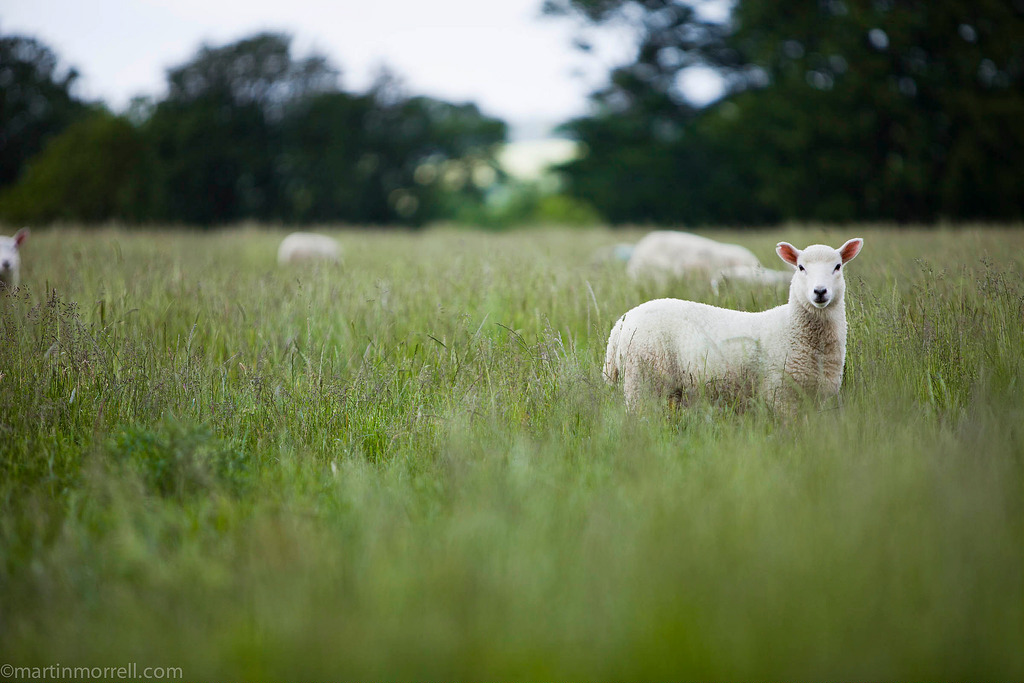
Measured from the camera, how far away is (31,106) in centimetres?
2548

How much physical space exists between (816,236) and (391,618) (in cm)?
947

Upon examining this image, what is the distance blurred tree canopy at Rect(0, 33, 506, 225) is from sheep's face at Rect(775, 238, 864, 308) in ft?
68.8

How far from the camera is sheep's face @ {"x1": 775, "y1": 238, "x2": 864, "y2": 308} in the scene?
282cm

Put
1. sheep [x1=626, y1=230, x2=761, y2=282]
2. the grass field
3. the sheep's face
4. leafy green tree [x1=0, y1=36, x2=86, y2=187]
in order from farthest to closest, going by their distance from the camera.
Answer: leafy green tree [x1=0, y1=36, x2=86, y2=187]
sheep [x1=626, y1=230, x2=761, y2=282]
the sheep's face
the grass field

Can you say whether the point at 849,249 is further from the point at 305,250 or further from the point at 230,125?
the point at 230,125

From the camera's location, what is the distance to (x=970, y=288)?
3.95m

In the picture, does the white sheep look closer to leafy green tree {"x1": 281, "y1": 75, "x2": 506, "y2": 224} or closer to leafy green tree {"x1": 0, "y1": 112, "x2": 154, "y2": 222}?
leafy green tree {"x1": 281, "y1": 75, "x2": 506, "y2": 224}

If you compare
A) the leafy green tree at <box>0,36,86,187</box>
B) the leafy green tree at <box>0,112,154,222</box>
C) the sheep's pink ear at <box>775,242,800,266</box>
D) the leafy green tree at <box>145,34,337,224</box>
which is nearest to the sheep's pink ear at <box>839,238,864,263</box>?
the sheep's pink ear at <box>775,242,800,266</box>

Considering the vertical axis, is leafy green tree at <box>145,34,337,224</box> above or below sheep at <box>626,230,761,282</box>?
above

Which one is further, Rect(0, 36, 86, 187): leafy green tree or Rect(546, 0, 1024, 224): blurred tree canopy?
Rect(0, 36, 86, 187): leafy green tree

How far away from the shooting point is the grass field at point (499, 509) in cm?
141

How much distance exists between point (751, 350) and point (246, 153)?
23719 millimetres

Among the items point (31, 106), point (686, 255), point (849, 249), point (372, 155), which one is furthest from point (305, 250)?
point (31, 106)

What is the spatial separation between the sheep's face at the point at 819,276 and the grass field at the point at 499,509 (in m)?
0.47
